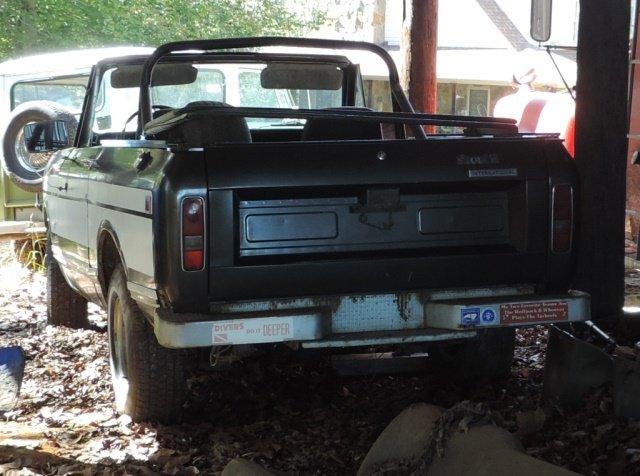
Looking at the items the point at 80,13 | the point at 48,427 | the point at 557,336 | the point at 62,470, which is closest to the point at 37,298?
the point at 48,427

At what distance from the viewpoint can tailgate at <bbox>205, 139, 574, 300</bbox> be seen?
442 centimetres

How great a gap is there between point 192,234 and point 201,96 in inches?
131

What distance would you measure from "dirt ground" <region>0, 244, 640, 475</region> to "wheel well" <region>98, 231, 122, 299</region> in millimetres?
718

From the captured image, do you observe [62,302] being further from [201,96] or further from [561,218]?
[561,218]

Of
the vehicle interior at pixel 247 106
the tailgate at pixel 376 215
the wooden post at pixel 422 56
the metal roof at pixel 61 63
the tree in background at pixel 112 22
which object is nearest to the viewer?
the tailgate at pixel 376 215

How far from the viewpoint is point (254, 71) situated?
9.03 metres

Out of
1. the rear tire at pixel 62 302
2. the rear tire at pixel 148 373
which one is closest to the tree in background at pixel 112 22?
the rear tire at pixel 62 302

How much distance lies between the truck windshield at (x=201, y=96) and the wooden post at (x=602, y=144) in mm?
1975

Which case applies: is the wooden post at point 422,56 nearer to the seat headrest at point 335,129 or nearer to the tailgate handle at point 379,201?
the seat headrest at point 335,129

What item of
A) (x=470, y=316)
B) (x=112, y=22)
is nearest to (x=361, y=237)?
(x=470, y=316)

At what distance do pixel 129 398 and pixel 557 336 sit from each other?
218cm

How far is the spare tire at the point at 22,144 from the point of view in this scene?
30.7ft

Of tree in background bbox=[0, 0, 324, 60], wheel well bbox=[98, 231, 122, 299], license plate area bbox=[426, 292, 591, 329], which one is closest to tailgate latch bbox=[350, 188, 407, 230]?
license plate area bbox=[426, 292, 591, 329]

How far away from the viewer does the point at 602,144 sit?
5.49 metres
